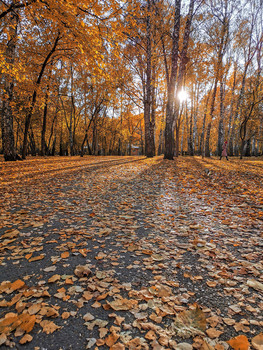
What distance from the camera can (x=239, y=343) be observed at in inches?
55.8

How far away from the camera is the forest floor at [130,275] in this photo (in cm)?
A: 151

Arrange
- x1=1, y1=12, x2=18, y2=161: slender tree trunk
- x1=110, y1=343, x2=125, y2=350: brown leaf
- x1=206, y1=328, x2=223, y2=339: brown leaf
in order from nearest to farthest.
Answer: x1=110, y1=343, x2=125, y2=350: brown leaf < x1=206, y1=328, x2=223, y2=339: brown leaf < x1=1, y1=12, x2=18, y2=161: slender tree trunk

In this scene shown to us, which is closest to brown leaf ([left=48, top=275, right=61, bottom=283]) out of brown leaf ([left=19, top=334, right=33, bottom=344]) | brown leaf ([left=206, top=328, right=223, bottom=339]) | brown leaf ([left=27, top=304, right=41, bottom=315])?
brown leaf ([left=27, top=304, right=41, bottom=315])

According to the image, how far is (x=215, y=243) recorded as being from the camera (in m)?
Result: 2.97

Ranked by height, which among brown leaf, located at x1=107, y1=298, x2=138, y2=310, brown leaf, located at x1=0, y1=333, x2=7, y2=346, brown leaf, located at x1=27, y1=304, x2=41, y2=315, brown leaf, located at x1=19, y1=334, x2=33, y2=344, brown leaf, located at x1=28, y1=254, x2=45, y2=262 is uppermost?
brown leaf, located at x1=28, y1=254, x2=45, y2=262

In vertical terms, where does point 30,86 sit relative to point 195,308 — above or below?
above

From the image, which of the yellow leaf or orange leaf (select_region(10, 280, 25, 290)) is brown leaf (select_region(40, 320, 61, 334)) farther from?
the yellow leaf

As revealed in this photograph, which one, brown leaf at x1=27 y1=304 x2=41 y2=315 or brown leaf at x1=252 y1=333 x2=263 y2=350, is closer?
brown leaf at x1=252 y1=333 x2=263 y2=350

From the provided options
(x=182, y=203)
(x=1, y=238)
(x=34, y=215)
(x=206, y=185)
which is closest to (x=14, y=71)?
(x=34, y=215)

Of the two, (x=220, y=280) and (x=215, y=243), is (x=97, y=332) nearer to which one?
(x=220, y=280)

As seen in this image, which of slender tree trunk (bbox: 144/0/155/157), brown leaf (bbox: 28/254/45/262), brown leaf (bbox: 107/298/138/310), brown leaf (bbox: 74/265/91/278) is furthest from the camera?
slender tree trunk (bbox: 144/0/155/157)

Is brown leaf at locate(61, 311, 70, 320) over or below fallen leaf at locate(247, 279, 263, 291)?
over

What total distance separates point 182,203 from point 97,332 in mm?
3778

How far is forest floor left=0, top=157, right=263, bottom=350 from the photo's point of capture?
1.51 meters
